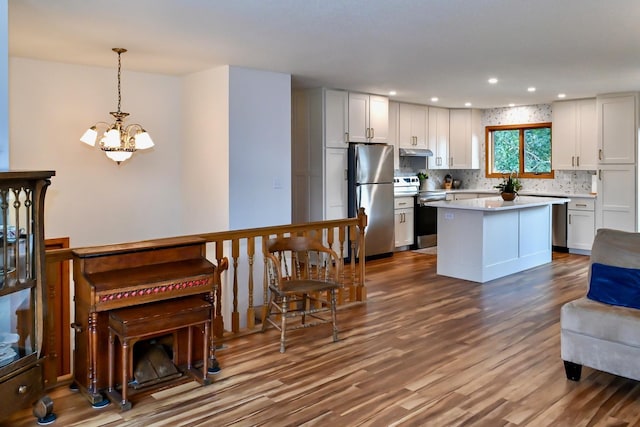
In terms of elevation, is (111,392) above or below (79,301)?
below

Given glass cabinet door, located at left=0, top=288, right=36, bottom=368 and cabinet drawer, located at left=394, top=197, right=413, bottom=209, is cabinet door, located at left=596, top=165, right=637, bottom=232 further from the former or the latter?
glass cabinet door, located at left=0, top=288, right=36, bottom=368

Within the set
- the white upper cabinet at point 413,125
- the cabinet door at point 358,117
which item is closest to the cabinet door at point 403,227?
the white upper cabinet at point 413,125

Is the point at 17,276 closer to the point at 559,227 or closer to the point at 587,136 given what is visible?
the point at 559,227

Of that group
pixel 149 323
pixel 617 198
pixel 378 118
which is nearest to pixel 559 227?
pixel 617 198

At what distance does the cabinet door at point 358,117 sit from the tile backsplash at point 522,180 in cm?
160

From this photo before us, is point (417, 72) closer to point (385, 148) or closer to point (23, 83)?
point (385, 148)

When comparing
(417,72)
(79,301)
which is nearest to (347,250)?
(417,72)

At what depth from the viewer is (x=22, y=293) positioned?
2.62 meters

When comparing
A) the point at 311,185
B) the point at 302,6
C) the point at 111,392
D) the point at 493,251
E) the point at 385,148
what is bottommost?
the point at 111,392

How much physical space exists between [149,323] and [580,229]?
6985mm

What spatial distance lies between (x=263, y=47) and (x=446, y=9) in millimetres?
1675

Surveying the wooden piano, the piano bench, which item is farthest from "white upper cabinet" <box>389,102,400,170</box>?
the piano bench

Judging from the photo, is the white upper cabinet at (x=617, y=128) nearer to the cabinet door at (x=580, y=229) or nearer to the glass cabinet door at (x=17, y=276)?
the cabinet door at (x=580, y=229)

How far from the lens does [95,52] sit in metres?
4.71
